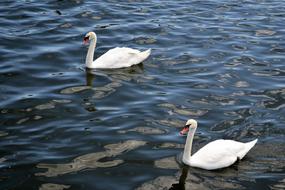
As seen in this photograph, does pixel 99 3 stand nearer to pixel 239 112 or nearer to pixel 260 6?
pixel 260 6

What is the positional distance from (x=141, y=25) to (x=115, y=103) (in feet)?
25.9

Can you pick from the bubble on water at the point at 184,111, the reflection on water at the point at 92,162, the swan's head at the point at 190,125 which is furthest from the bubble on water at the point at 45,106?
the swan's head at the point at 190,125

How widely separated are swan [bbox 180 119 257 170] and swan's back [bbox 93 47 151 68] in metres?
6.48

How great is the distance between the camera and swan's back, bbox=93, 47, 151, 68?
19.6 meters

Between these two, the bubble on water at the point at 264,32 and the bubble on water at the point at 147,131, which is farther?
the bubble on water at the point at 264,32

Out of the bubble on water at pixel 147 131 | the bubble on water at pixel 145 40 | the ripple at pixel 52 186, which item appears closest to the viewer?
the ripple at pixel 52 186

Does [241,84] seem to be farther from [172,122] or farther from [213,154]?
[213,154]

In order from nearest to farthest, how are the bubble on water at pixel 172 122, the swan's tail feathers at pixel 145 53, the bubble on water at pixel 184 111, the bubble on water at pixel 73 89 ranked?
1. the bubble on water at pixel 172 122
2. the bubble on water at pixel 184 111
3. the bubble on water at pixel 73 89
4. the swan's tail feathers at pixel 145 53

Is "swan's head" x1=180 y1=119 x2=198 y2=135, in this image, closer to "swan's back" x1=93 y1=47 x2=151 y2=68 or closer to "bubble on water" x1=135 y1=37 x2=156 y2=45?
"swan's back" x1=93 y1=47 x2=151 y2=68

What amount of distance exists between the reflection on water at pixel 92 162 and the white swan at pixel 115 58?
553cm

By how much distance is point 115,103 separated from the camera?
1680 centimetres

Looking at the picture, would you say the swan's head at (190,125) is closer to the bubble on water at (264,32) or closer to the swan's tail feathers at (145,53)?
→ the swan's tail feathers at (145,53)

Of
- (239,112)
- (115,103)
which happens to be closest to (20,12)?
(115,103)

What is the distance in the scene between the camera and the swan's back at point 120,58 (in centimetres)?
1958
